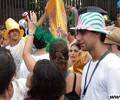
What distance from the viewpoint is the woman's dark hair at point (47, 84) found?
11.9ft

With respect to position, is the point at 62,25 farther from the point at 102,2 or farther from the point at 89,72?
the point at 102,2

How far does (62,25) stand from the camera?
7211 millimetres

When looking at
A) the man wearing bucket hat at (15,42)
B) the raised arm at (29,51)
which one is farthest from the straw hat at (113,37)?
the man wearing bucket hat at (15,42)

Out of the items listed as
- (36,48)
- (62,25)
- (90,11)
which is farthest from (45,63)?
(62,25)

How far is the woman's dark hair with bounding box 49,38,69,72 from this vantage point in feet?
16.2

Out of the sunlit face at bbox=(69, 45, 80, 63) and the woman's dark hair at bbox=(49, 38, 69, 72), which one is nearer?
the woman's dark hair at bbox=(49, 38, 69, 72)

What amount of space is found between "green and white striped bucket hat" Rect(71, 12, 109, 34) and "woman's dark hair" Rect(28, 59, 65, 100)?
1.14 meters

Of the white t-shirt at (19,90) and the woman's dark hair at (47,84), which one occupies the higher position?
the woman's dark hair at (47,84)

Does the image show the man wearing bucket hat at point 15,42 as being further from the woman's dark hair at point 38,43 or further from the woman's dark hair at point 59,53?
the woman's dark hair at point 59,53

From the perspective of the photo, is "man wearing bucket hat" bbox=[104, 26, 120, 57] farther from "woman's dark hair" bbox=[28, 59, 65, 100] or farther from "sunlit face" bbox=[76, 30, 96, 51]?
"woman's dark hair" bbox=[28, 59, 65, 100]

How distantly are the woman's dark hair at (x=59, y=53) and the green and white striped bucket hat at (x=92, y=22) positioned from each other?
0.37 m

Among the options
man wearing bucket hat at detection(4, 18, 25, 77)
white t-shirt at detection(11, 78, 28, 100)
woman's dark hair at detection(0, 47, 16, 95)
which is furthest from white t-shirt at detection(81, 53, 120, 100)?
man wearing bucket hat at detection(4, 18, 25, 77)

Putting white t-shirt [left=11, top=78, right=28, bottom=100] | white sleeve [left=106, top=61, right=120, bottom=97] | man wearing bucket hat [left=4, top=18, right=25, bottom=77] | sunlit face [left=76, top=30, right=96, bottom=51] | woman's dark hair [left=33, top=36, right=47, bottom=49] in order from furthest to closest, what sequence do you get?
man wearing bucket hat [left=4, top=18, right=25, bottom=77] < woman's dark hair [left=33, top=36, right=47, bottom=49] < sunlit face [left=76, top=30, right=96, bottom=51] < white sleeve [left=106, top=61, right=120, bottom=97] < white t-shirt [left=11, top=78, right=28, bottom=100]

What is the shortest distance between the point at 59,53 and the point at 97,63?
60 centimetres
